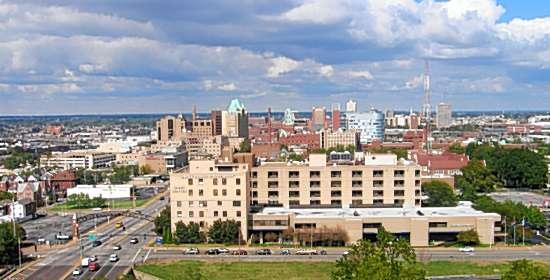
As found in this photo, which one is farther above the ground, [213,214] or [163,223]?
[213,214]

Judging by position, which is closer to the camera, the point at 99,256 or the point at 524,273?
the point at 524,273

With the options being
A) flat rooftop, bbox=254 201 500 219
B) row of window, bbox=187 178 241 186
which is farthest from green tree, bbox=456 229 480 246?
row of window, bbox=187 178 241 186

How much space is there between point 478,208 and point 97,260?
106ft

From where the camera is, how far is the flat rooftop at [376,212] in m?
55.0

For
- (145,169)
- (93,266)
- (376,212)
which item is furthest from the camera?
(145,169)

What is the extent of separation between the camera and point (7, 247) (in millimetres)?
47719

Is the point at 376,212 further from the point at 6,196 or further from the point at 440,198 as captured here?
the point at 6,196

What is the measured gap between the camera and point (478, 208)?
60.1 m

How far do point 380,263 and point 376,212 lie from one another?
89.5ft

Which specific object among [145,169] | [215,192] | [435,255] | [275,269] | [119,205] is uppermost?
[215,192]

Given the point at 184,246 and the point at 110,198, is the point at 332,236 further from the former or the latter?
the point at 110,198

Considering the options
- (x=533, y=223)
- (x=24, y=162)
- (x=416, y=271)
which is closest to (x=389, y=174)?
(x=533, y=223)

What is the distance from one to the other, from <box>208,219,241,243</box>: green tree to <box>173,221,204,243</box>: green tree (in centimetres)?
104

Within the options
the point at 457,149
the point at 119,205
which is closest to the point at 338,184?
the point at 119,205
